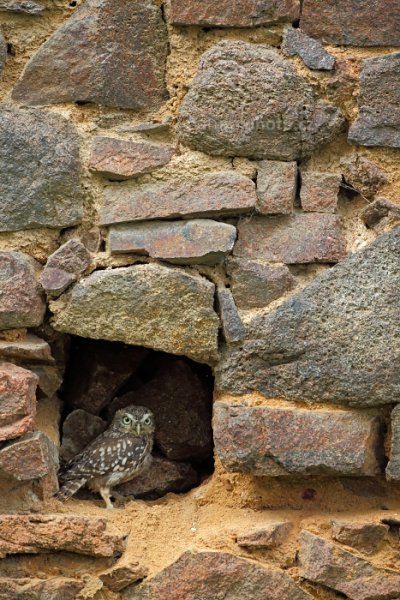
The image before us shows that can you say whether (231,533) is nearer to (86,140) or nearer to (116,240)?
(116,240)

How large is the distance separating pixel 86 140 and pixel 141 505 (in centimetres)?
137

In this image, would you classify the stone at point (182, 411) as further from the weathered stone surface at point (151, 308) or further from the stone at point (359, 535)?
the stone at point (359, 535)

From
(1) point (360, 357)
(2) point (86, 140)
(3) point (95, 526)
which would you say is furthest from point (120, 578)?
(2) point (86, 140)

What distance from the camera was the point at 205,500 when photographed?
438 cm

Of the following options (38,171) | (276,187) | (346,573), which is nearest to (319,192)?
(276,187)

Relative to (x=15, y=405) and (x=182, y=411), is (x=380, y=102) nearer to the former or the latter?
(x=182, y=411)

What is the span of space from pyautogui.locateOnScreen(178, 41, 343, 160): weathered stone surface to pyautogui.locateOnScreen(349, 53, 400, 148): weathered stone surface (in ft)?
0.31

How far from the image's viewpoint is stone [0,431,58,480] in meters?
4.10

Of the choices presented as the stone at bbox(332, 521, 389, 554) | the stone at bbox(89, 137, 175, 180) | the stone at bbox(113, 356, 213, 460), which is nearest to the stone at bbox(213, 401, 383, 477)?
the stone at bbox(332, 521, 389, 554)

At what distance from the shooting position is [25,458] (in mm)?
4125

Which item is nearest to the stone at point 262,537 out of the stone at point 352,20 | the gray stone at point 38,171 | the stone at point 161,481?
the stone at point 161,481

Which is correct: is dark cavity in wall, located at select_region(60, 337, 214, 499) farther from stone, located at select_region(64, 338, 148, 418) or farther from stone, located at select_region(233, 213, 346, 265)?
stone, located at select_region(233, 213, 346, 265)

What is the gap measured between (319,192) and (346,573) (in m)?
1.34

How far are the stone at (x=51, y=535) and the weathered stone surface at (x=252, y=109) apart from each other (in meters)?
1.41
